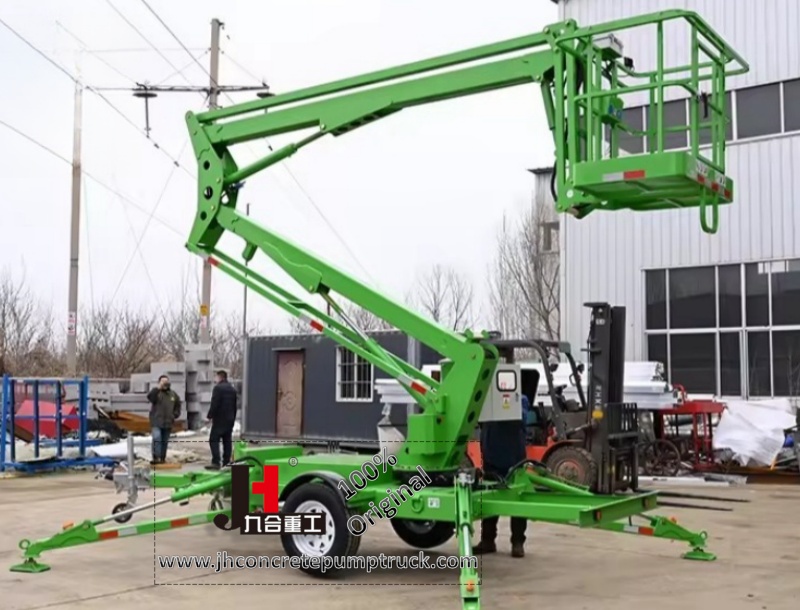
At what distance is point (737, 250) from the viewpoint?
20.5 m

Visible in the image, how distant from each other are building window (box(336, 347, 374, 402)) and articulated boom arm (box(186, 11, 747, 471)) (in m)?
11.2

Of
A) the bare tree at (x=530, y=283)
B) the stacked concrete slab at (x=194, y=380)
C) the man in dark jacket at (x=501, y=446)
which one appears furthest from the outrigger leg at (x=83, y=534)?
the bare tree at (x=530, y=283)

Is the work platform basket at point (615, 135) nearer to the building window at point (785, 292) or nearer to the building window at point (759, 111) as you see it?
the building window at point (759, 111)

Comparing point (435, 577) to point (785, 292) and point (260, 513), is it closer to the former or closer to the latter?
point (260, 513)

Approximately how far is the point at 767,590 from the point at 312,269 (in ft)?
15.9

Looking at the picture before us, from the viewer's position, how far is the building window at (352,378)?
20891mm

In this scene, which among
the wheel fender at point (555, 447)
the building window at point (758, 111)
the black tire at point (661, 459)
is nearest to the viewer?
the wheel fender at point (555, 447)

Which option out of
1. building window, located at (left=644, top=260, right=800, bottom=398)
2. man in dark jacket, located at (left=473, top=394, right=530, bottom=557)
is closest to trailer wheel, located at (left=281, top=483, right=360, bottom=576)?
man in dark jacket, located at (left=473, top=394, right=530, bottom=557)

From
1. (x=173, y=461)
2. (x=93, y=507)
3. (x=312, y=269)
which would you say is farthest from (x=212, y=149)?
(x=173, y=461)

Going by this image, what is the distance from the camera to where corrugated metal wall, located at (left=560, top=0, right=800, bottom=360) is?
20.0 metres

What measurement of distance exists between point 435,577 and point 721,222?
14275mm

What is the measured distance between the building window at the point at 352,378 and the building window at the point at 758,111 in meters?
9.22

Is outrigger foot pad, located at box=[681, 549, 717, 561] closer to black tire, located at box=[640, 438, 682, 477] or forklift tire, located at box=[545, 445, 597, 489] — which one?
forklift tire, located at box=[545, 445, 597, 489]

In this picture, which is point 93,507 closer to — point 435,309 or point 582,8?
point 582,8
